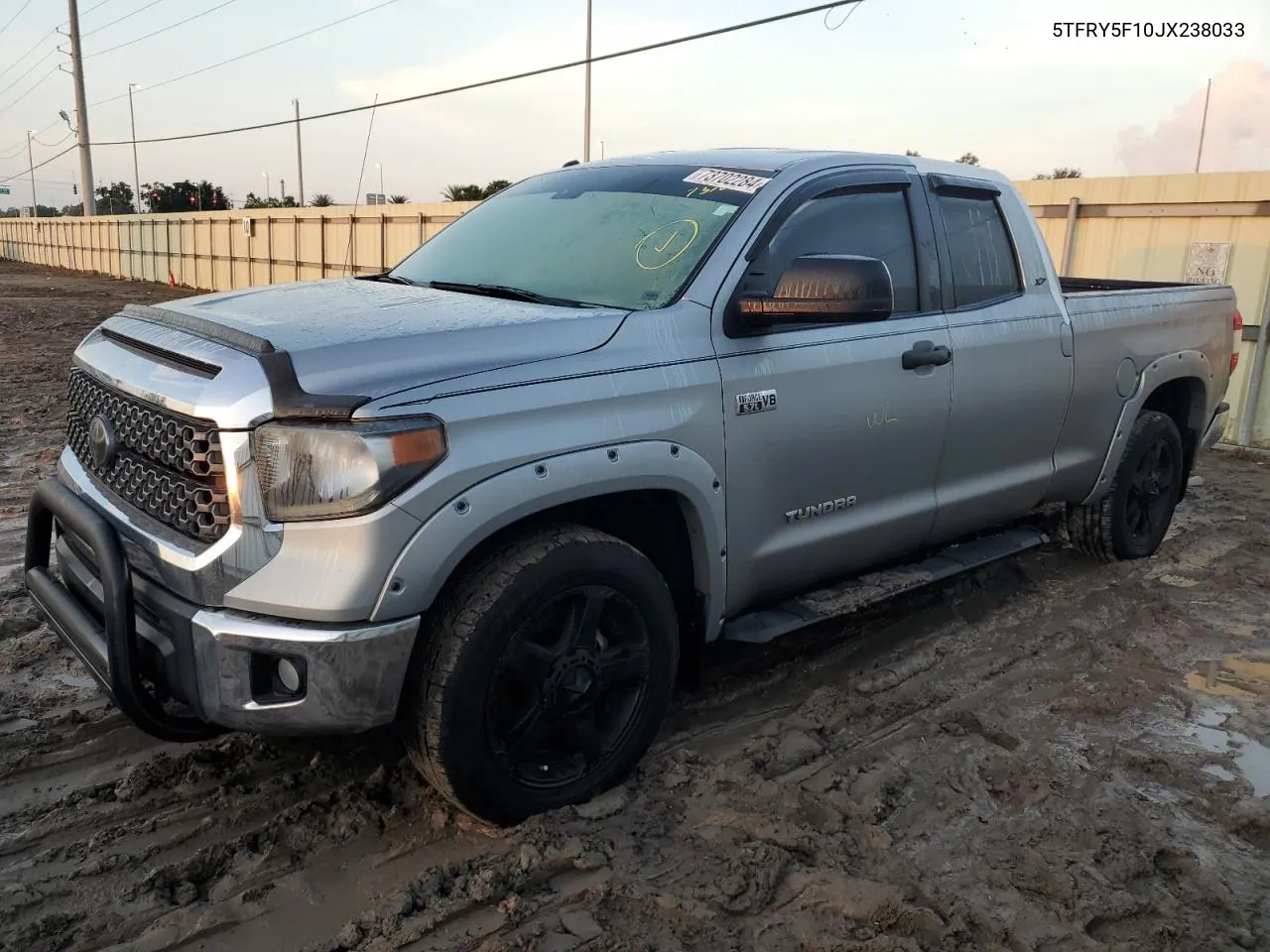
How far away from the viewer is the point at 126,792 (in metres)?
2.97

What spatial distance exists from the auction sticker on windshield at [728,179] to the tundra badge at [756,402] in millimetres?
730

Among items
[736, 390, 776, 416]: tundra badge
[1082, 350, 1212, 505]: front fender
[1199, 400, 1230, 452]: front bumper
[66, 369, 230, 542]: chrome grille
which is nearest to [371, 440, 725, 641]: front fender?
[736, 390, 776, 416]: tundra badge

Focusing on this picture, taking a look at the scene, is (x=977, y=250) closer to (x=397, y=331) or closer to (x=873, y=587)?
(x=873, y=587)

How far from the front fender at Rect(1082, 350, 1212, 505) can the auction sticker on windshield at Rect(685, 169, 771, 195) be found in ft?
8.11

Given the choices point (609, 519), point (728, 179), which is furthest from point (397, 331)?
point (728, 179)

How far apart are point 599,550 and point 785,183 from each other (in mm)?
1507

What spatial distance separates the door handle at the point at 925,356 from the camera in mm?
3637

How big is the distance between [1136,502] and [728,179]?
324cm

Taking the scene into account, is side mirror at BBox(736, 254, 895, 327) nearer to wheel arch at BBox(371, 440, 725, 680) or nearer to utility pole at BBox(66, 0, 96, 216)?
wheel arch at BBox(371, 440, 725, 680)

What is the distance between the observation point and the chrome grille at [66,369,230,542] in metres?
2.45

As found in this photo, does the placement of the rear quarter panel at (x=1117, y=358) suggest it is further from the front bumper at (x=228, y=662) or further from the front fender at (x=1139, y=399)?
the front bumper at (x=228, y=662)

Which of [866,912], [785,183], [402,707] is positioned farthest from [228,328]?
[866,912]

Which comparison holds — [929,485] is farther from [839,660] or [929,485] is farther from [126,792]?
[126,792]

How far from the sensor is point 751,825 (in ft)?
9.50
